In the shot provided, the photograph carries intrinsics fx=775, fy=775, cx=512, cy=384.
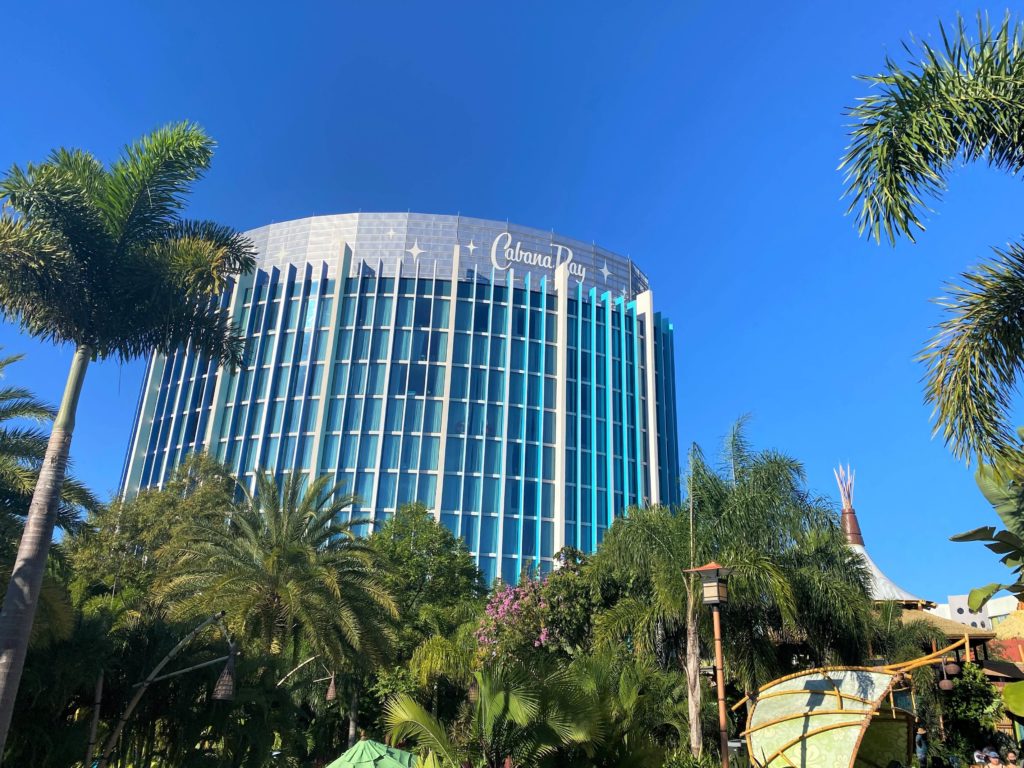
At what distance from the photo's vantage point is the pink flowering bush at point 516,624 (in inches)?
1037

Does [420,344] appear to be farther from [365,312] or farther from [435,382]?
[365,312]

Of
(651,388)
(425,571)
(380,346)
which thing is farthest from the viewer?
(651,388)

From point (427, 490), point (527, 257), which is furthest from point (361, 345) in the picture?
point (527, 257)

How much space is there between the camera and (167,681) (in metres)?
20.0

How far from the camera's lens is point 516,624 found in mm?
27031

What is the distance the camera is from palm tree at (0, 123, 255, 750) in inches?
589

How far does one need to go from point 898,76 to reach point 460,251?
5107cm

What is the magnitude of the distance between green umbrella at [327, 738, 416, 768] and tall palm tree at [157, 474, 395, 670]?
3859 mm

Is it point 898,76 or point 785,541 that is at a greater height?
point 898,76

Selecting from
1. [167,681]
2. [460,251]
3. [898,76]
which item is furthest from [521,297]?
[898,76]

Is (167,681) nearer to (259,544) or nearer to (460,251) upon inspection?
(259,544)

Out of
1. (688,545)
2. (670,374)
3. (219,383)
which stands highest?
(670,374)

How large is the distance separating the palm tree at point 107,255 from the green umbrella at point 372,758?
28.5 ft

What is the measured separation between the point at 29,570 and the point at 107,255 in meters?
6.45
